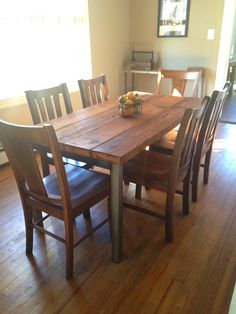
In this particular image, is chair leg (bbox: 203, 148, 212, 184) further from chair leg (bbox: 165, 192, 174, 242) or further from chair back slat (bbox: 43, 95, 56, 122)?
chair back slat (bbox: 43, 95, 56, 122)

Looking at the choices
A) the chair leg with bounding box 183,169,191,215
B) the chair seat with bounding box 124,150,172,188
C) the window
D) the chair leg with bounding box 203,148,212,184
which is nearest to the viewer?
the chair seat with bounding box 124,150,172,188

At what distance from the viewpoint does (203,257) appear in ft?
5.76

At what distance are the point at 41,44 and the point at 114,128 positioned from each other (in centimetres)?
191

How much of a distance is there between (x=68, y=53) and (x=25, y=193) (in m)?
2.47

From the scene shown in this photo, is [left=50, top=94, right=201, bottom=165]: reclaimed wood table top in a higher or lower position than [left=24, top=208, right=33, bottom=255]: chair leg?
higher

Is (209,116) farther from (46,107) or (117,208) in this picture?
(46,107)

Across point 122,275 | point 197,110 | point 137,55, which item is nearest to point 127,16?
point 137,55

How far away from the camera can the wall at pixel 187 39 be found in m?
3.88

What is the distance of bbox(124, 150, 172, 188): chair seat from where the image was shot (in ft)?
6.02

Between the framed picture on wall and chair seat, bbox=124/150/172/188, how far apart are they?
9.29 feet

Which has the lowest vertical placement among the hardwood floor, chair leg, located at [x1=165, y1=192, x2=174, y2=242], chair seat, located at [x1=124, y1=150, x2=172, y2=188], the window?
the hardwood floor

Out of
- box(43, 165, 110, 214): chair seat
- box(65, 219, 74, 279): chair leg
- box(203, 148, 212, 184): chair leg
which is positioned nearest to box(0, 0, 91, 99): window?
box(43, 165, 110, 214): chair seat

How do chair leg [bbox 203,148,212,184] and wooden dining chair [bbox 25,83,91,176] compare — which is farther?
chair leg [bbox 203,148,212,184]

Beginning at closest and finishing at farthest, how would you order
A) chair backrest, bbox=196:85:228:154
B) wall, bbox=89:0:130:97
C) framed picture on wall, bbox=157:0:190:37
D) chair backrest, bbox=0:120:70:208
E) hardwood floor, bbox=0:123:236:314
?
1. chair backrest, bbox=0:120:70:208
2. hardwood floor, bbox=0:123:236:314
3. chair backrest, bbox=196:85:228:154
4. wall, bbox=89:0:130:97
5. framed picture on wall, bbox=157:0:190:37
